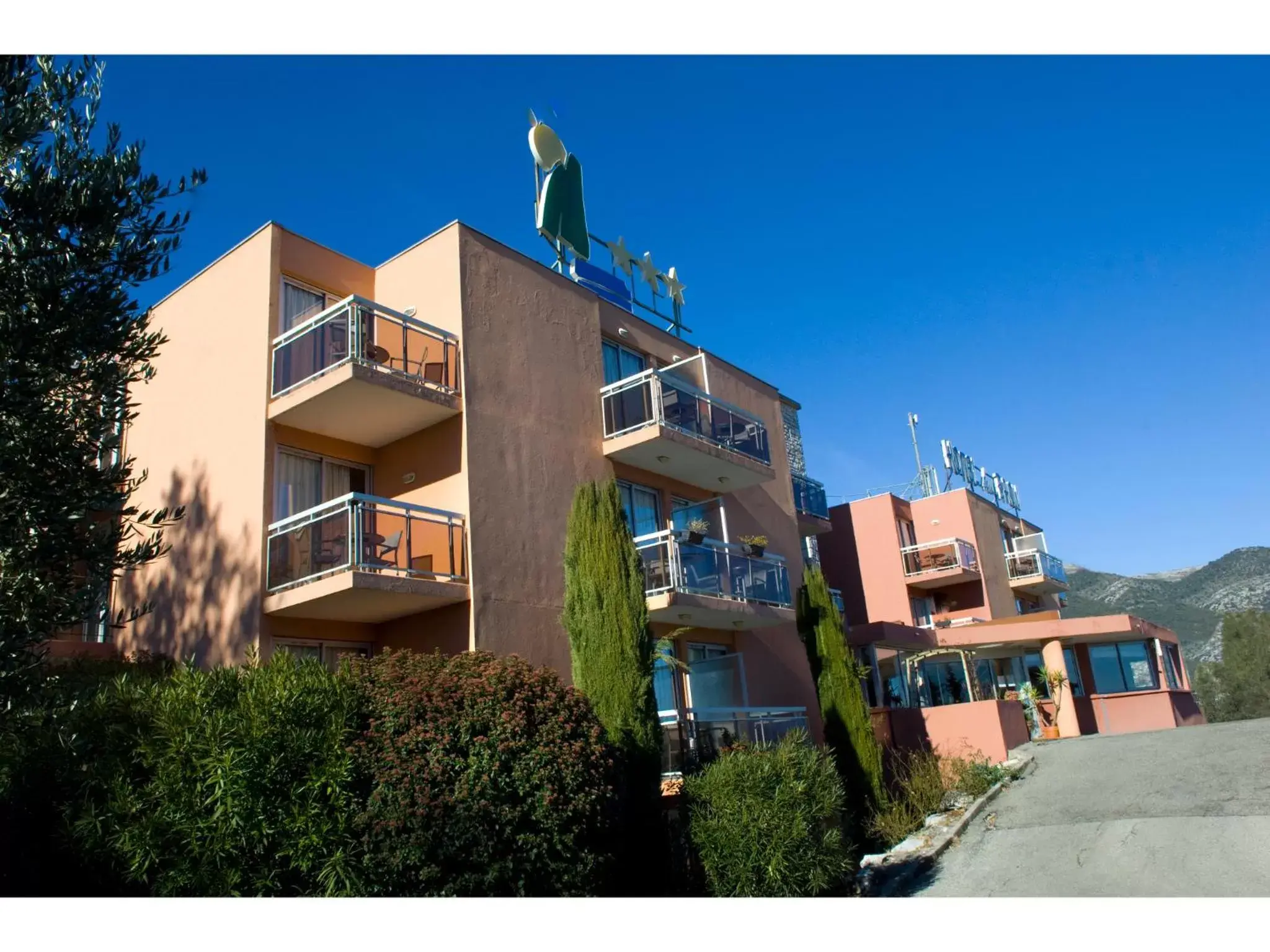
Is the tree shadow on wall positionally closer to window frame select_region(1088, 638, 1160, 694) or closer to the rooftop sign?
the rooftop sign

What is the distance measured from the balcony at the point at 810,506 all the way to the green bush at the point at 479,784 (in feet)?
45.9

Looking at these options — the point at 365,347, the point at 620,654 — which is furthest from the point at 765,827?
the point at 365,347

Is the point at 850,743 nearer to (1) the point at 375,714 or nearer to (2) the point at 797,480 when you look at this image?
(2) the point at 797,480

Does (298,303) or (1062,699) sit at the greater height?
(298,303)

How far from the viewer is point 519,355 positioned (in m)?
16.8

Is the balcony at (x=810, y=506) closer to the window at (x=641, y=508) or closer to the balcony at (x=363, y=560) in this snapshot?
the window at (x=641, y=508)

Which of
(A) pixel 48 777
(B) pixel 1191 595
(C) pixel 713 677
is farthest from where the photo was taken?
(B) pixel 1191 595

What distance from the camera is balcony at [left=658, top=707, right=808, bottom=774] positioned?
599 inches

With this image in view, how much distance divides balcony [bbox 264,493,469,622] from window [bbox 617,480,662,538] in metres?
4.70

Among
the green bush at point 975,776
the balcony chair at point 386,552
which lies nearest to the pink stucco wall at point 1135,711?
the green bush at point 975,776

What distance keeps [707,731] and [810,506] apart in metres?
10.2

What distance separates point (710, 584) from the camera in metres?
17.4

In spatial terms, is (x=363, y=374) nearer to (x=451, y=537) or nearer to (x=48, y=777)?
(x=451, y=537)

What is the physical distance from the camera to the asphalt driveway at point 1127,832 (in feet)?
39.4
